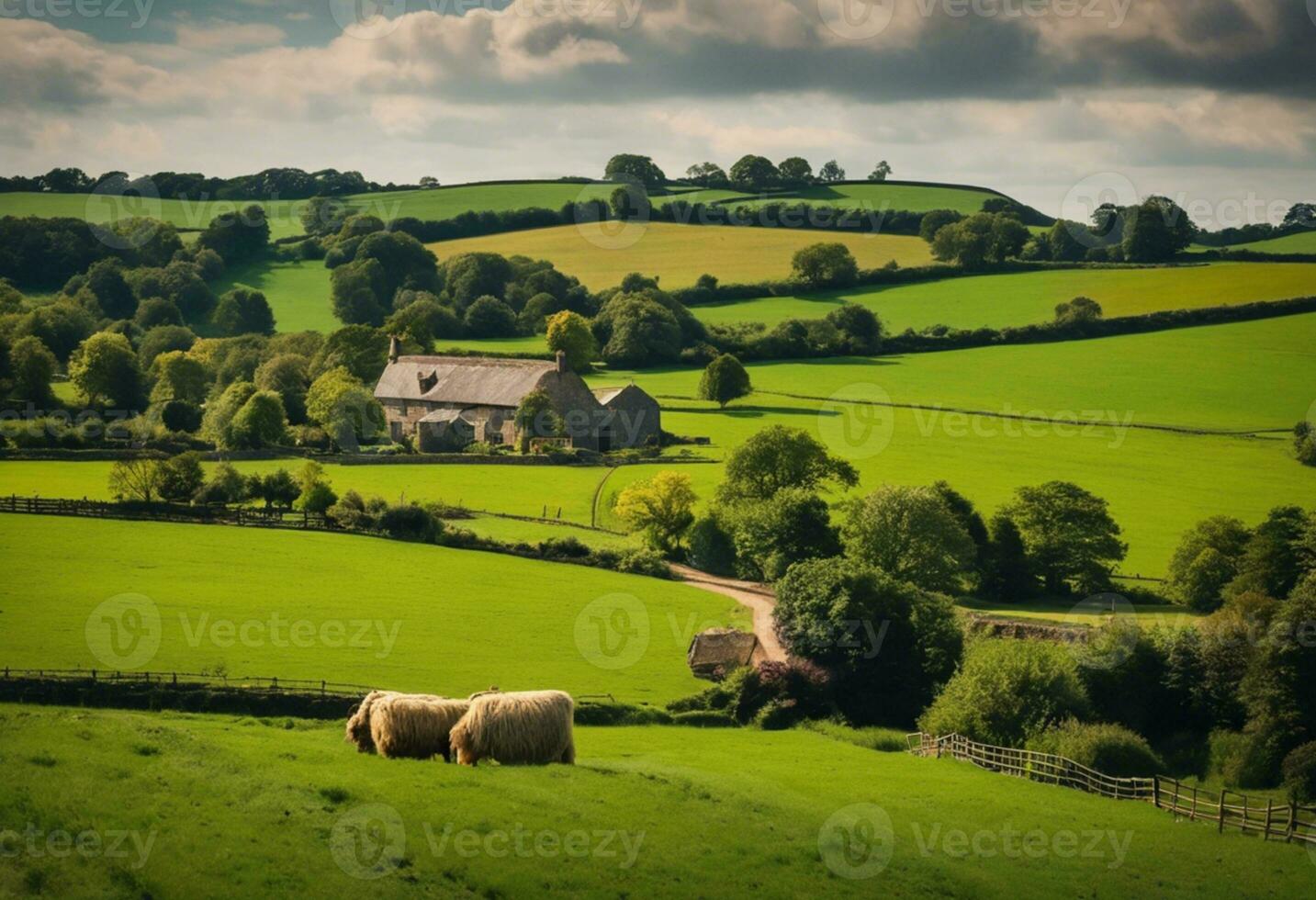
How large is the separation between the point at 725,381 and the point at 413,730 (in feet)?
205

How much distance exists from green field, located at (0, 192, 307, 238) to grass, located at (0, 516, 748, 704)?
93.2m

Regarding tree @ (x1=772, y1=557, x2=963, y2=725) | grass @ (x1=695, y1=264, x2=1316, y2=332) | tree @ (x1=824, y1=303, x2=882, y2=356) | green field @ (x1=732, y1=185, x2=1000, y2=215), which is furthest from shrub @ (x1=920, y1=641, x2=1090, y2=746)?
green field @ (x1=732, y1=185, x2=1000, y2=215)

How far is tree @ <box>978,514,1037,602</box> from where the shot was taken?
53.9 m

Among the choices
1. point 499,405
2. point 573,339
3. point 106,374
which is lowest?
point 106,374

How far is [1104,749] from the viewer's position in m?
35.3

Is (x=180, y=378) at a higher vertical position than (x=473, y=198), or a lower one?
lower

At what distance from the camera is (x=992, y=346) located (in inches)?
3910

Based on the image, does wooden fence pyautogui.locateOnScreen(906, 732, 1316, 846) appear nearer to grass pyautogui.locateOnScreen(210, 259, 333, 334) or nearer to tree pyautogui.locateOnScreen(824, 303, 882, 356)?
tree pyautogui.locateOnScreen(824, 303, 882, 356)

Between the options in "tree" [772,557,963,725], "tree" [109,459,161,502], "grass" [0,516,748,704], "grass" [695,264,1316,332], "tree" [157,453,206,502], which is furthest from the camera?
"grass" [695,264,1316,332]

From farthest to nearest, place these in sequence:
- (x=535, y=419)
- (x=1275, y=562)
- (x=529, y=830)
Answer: (x=535, y=419)
(x=1275, y=562)
(x=529, y=830)

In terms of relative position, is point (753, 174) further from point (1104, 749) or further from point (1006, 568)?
point (1104, 749)

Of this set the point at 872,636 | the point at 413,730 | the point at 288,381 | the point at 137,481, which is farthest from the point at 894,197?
the point at 413,730

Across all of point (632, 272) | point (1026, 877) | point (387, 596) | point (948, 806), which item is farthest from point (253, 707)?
point (632, 272)

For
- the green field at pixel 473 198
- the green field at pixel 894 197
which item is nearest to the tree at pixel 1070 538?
the green field at pixel 894 197
